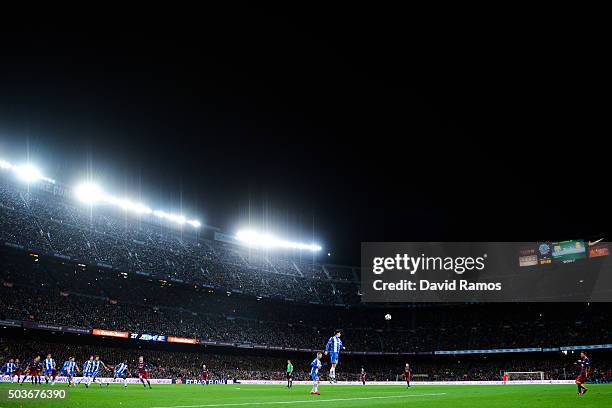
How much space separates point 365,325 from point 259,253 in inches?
867

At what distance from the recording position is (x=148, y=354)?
65.1 metres

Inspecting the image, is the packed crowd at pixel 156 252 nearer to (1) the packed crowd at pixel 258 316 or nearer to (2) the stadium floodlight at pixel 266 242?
(2) the stadium floodlight at pixel 266 242

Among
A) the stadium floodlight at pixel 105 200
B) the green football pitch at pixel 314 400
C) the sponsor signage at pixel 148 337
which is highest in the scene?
the stadium floodlight at pixel 105 200

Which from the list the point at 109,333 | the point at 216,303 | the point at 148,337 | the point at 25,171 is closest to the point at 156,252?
the point at 216,303

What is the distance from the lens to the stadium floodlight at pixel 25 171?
61775 millimetres

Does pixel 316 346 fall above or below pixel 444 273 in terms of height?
below

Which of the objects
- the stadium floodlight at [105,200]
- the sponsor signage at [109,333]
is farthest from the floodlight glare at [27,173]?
the sponsor signage at [109,333]

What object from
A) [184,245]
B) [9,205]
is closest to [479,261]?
[184,245]

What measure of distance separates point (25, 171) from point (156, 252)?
1918 centimetres

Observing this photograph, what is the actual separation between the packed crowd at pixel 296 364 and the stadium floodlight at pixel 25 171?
2024 cm

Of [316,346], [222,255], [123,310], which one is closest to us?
[123,310]

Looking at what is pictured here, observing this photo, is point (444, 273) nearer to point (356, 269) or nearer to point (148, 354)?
point (356, 269)

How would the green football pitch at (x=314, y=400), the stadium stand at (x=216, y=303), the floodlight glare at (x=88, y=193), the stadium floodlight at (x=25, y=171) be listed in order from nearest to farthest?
1. the green football pitch at (x=314, y=400)
2. the stadium stand at (x=216, y=303)
3. the stadium floodlight at (x=25, y=171)
4. the floodlight glare at (x=88, y=193)

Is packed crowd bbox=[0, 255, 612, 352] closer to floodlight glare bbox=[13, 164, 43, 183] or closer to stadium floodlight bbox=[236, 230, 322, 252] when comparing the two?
stadium floodlight bbox=[236, 230, 322, 252]
